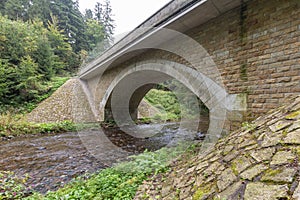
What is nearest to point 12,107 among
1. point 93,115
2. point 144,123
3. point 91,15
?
point 93,115

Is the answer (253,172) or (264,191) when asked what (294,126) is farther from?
(264,191)

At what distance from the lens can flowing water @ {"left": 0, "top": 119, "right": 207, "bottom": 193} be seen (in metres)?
3.22

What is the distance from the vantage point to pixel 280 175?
1.05 meters

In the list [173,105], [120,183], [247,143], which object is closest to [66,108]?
[120,183]

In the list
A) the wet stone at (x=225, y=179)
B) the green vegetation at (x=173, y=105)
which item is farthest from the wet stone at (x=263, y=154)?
the green vegetation at (x=173, y=105)

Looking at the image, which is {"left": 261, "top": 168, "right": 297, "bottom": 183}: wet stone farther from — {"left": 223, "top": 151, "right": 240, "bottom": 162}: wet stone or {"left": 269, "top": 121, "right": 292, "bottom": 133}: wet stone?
{"left": 269, "top": 121, "right": 292, "bottom": 133}: wet stone

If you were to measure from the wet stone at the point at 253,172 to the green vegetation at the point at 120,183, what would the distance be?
53.3 inches

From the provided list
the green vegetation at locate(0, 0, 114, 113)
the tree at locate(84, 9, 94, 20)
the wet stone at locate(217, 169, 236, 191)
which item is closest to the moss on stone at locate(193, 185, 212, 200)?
the wet stone at locate(217, 169, 236, 191)

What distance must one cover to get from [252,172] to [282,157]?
0.24 meters

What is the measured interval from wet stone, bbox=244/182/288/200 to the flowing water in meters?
3.12

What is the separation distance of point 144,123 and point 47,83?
28.1 ft

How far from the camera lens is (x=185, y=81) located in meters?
3.98

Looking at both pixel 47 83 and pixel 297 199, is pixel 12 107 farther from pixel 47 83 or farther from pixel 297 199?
pixel 297 199

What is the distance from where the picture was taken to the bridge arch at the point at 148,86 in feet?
10.6
